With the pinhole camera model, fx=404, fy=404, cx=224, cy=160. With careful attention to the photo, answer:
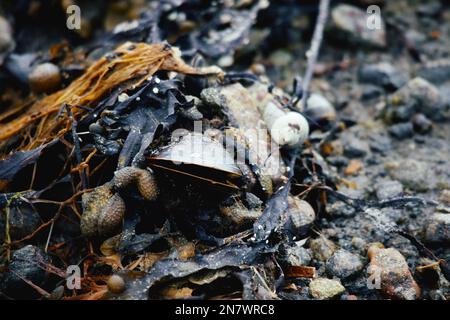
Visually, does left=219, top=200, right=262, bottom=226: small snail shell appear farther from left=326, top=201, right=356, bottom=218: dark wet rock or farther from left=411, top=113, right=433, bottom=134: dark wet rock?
left=411, top=113, right=433, bottom=134: dark wet rock

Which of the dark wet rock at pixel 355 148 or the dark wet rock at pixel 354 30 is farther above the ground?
the dark wet rock at pixel 354 30

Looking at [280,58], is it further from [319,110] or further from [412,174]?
[412,174]

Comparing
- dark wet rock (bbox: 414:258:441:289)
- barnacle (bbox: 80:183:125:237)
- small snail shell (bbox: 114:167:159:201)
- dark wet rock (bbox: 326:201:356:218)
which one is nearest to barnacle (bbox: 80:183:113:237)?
barnacle (bbox: 80:183:125:237)

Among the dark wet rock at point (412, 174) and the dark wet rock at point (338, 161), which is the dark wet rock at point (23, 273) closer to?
the dark wet rock at point (338, 161)

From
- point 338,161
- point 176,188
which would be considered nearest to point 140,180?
point 176,188

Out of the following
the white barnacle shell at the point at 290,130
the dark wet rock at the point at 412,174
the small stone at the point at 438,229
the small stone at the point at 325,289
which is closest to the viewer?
the small stone at the point at 325,289

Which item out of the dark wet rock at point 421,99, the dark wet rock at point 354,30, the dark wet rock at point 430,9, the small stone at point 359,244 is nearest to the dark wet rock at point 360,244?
the small stone at point 359,244

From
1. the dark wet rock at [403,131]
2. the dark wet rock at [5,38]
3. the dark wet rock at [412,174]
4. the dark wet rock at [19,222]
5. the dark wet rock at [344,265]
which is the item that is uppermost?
the dark wet rock at [5,38]
